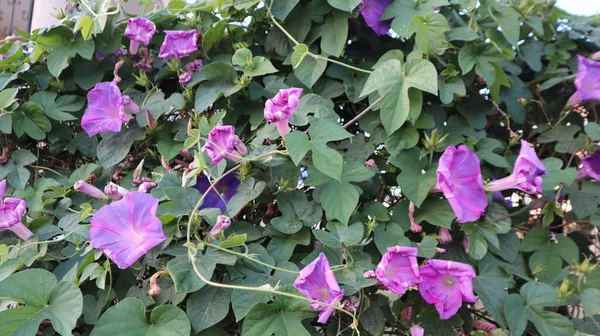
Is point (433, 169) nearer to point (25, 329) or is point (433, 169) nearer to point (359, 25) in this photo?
point (359, 25)

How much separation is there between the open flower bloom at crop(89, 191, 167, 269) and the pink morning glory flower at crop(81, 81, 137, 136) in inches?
10.5

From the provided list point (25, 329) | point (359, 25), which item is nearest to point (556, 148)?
point (359, 25)

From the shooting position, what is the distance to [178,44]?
1.09 m

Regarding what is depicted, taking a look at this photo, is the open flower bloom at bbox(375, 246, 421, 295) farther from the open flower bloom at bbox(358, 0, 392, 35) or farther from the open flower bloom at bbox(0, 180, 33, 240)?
the open flower bloom at bbox(0, 180, 33, 240)

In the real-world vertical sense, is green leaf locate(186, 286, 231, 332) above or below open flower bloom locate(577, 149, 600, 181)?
below

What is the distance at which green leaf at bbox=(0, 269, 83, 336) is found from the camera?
0.74 m

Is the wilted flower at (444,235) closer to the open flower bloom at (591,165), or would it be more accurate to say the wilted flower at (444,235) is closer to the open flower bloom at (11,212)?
the open flower bloom at (591,165)

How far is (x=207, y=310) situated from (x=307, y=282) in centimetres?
18

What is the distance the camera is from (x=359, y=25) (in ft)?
3.81

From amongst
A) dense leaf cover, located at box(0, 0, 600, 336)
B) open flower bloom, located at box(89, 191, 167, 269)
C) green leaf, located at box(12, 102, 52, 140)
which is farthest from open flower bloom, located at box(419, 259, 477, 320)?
green leaf, located at box(12, 102, 52, 140)

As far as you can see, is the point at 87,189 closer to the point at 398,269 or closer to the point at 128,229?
the point at 128,229

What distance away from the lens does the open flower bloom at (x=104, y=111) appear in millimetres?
Result: 1030

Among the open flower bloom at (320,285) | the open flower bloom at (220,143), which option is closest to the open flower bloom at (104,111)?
the open flower bloom at (220,143)

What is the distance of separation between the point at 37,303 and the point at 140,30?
2.02ft
